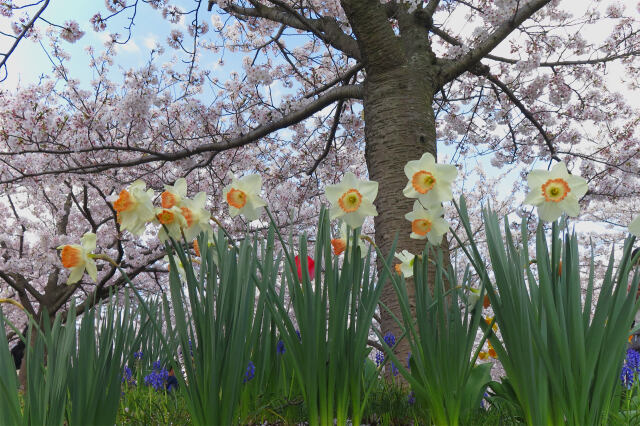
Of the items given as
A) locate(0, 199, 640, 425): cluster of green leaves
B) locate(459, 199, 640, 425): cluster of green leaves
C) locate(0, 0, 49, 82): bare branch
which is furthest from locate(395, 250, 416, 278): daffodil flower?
locate(0, 0, 49, 82): bare branch

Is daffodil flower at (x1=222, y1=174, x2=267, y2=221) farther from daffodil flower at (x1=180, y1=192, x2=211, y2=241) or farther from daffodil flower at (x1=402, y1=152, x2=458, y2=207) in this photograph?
daffodil flower at (x1=402, y1=152, x2=458, y2=207)

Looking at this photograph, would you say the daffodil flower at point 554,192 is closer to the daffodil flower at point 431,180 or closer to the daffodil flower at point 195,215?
the daffodil flower at point 431,180

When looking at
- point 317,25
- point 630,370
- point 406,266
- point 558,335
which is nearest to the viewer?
point 558,335

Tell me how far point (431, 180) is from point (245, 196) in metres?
0.55

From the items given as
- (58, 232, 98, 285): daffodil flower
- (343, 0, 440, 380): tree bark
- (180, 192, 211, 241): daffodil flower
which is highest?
(343, 0, 440, 380): tree bark

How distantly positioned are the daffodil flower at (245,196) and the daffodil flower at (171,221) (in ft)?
0.51

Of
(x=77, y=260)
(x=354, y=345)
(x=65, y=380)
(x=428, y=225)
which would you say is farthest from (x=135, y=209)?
(x=428, y=225)

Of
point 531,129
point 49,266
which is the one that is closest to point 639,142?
point 531,129

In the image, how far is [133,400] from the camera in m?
2.05

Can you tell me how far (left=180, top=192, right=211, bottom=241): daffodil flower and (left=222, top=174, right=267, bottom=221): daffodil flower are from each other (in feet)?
0.25

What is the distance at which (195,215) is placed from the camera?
56.0 inches

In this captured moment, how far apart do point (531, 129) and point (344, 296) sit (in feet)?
21.1

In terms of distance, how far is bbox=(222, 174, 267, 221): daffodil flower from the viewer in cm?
146

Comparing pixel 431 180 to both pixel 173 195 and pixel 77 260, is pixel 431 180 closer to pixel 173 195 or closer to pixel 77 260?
pixel 173 195
